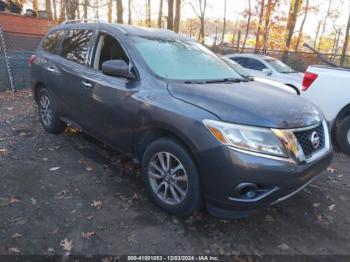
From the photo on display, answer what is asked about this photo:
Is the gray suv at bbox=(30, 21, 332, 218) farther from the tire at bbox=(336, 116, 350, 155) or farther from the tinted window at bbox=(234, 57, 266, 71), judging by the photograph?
the tinted window at bbox=(234, 57, 266, 71)

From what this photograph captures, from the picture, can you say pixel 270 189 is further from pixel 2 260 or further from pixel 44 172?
pixel 44 172

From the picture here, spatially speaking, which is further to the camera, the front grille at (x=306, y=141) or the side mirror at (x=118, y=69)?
the side mirror at (x=118, y=69)

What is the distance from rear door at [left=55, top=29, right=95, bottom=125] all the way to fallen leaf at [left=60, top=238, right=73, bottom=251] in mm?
1848

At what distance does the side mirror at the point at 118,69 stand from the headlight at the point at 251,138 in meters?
1.23

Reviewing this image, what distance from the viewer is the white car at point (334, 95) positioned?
541 centimetres

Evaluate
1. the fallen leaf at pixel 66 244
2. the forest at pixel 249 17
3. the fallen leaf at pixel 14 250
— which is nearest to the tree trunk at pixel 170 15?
the forest at pixel 249 17

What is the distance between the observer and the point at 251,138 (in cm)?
267

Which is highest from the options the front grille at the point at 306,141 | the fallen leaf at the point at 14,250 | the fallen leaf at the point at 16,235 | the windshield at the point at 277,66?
the front grille at the point at 306,141

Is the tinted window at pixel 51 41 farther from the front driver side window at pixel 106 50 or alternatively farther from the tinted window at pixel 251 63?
the tinted window at pixel 251 63

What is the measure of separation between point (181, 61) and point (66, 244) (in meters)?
2.30

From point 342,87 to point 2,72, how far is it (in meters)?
8.23

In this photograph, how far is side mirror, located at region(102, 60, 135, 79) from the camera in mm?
3396

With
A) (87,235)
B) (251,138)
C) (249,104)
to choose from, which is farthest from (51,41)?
(251,138)

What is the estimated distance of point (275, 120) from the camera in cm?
277
